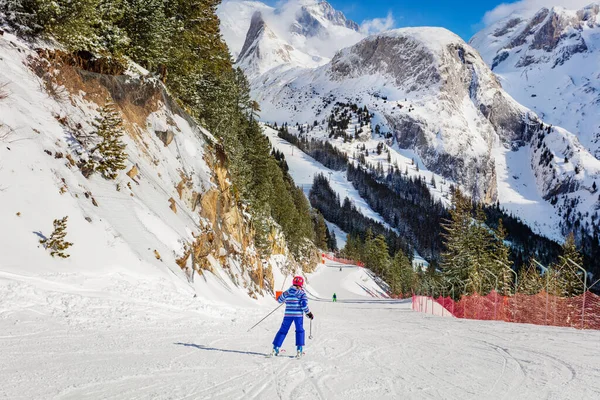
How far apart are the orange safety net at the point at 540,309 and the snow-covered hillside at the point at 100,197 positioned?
563 inches

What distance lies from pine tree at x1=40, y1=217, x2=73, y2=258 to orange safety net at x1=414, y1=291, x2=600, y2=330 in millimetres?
18252

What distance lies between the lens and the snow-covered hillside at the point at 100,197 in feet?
35.1

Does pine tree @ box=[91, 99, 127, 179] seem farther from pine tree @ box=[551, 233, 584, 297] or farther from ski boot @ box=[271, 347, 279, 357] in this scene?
pine tree @ box=[551, 233, 584, 297]

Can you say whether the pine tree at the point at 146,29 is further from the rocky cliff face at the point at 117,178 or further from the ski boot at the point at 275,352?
the ski boot at the point at 275,352

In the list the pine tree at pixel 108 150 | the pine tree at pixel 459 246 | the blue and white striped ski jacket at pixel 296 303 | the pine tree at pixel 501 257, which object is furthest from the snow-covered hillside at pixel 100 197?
the pine tree at pixel 501 257

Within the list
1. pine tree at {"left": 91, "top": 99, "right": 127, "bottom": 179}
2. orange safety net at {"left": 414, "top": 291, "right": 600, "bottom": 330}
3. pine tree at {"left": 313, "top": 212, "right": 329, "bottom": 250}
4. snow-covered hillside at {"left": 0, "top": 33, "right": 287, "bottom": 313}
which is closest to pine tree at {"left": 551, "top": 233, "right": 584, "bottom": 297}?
orange safety net at {"left": 414, "top": 291, "right": 600, "bottom": 330}

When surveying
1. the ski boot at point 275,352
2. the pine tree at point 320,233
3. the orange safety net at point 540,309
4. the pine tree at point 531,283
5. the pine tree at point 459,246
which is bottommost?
the ski boot at point 275,352

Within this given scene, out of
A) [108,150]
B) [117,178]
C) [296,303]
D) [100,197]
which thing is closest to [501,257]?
[117,178]

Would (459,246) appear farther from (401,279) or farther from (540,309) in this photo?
(401,279)

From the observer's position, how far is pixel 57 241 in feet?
35.7

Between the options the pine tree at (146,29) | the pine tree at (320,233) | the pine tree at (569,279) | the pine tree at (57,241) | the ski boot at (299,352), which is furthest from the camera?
the pine tree at (320,233)

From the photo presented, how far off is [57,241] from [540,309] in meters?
20.6

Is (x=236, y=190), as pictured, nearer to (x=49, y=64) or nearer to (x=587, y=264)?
(x=49, y=64)

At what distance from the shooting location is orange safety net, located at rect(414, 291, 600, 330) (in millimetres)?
16859
